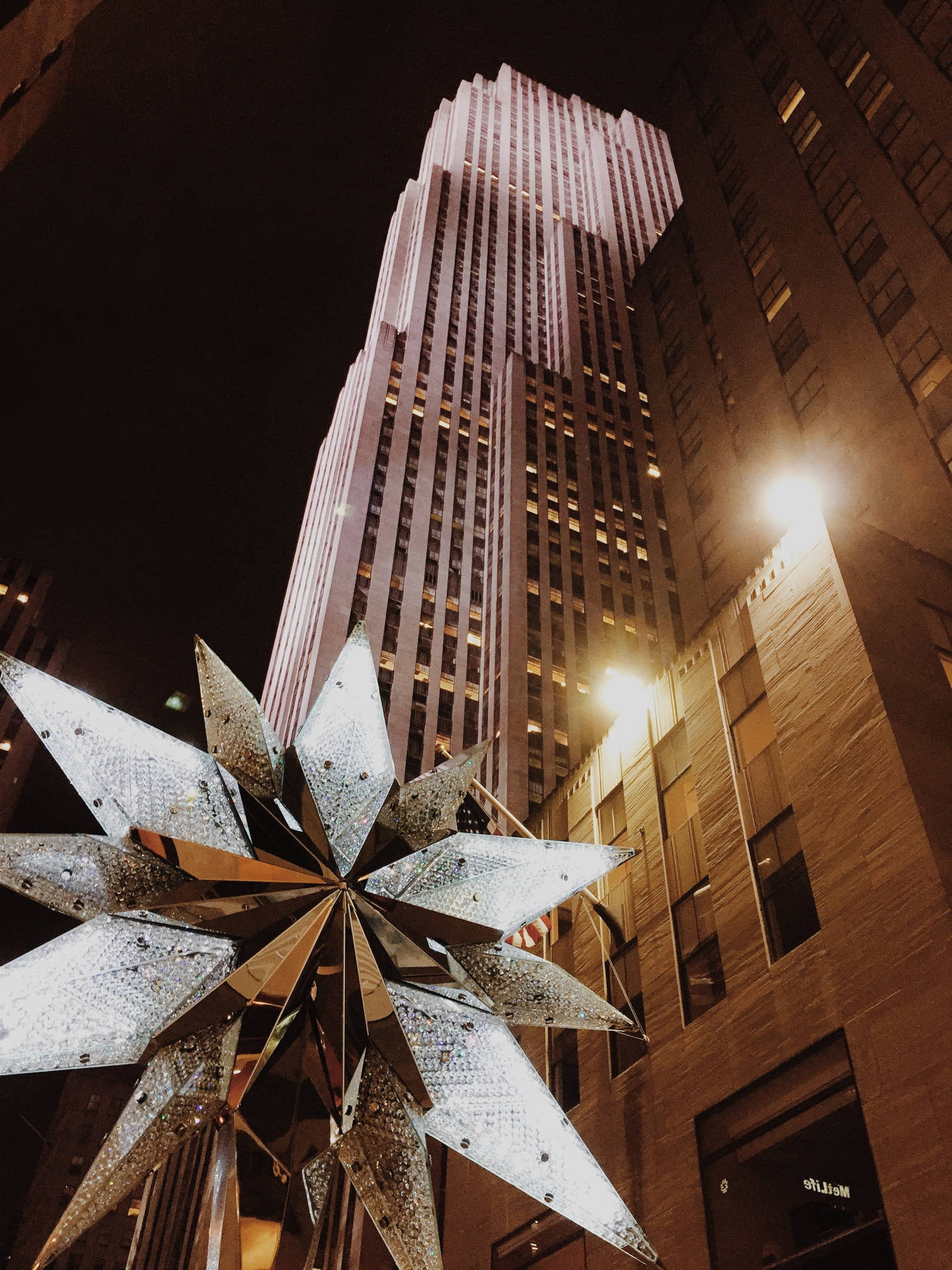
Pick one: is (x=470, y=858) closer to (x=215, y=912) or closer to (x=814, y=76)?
(x=215, y=912)

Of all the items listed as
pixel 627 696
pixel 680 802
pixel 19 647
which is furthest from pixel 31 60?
pixel 19 647

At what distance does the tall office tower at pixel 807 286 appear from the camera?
28797 millimetres

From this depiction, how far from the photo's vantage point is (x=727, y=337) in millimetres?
42906

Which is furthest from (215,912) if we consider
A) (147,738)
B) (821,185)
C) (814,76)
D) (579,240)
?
(579,240)

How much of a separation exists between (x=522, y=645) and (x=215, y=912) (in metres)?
63.6

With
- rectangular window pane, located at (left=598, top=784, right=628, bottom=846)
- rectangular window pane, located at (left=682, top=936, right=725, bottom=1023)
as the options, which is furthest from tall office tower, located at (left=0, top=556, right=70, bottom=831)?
rectangular window pane, located at (left=682, top=936, right=725, bottom=1023)

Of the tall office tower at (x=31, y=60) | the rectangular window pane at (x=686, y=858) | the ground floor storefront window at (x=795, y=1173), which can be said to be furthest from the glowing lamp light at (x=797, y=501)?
the tall office tower at (x=31, y=60)

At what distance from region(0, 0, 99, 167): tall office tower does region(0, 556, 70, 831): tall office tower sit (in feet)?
296

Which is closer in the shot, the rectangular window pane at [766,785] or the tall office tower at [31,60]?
the tall office tower at [31,60]

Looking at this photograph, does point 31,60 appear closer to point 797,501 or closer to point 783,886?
point 783,886

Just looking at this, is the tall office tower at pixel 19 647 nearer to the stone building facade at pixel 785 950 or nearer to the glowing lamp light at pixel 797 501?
the stone building facade at pixel 785 950

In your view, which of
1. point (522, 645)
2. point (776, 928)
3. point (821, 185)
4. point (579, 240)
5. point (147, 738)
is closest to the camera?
point (147, 738)

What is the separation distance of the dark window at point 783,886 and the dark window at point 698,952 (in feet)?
3.99

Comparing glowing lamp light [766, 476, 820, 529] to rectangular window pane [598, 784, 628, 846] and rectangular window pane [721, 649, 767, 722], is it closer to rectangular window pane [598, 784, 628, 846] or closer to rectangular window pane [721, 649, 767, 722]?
rectangular window pane [721, 649, 767, 722]
